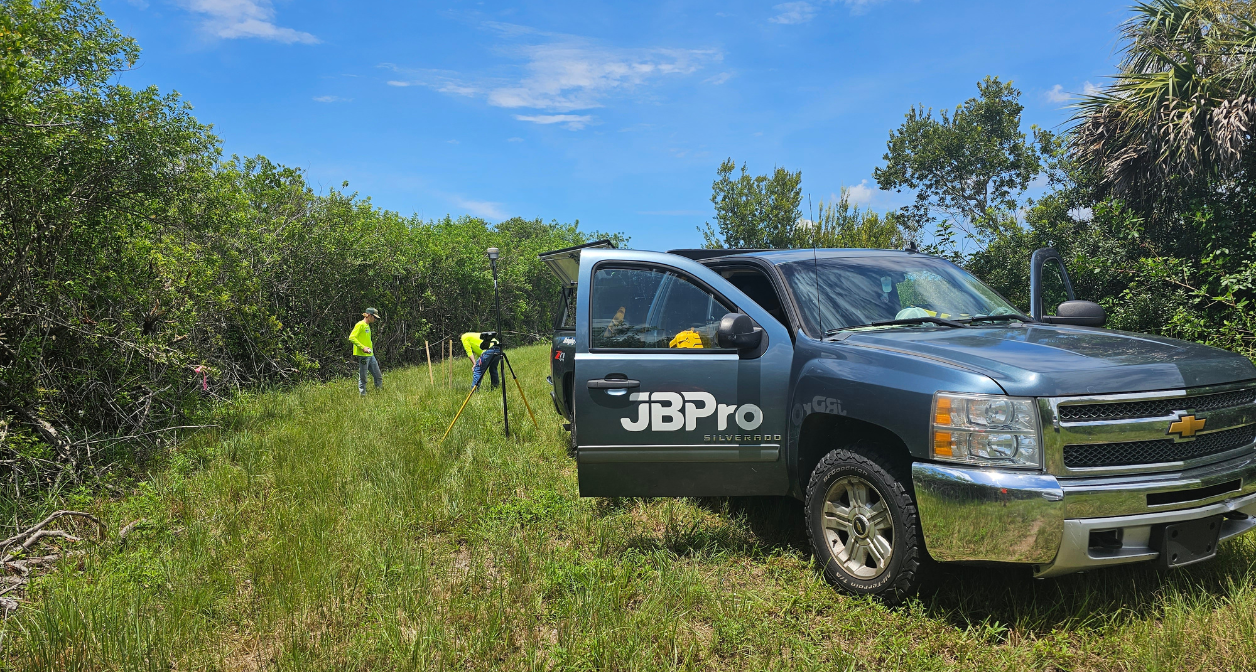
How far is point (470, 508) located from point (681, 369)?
215 cm

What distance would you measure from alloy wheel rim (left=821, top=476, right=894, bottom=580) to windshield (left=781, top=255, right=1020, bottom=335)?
2.88 feet

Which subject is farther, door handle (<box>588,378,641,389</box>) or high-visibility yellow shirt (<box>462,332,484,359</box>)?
high-visibility yellow shirt (<box>462,332,484,359</box>)

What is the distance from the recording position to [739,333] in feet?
11.6

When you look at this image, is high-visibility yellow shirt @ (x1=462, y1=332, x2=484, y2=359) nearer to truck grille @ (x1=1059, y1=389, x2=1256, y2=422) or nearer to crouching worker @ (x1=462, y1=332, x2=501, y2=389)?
crouching worker @ (x1=462, y1=332, x2=501, y2=389)

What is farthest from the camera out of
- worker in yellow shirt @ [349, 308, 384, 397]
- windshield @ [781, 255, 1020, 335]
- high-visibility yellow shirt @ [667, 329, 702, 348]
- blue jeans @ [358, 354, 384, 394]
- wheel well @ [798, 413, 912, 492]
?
blue jeans @ [358, 354, 384, 394]

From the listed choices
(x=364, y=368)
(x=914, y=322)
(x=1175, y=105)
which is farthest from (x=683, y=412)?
(x=1175, y=105)

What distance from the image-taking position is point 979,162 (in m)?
32.9

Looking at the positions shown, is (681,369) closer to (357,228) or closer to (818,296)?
(818,296)

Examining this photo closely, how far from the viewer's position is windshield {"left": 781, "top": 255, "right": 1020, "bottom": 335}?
12.5 ft

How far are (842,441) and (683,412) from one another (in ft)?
2.86

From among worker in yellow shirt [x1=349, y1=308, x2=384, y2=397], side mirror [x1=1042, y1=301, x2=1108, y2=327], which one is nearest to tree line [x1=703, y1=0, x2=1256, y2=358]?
side mirror [x1=1042, y1=301, x2=1108, y2=327]

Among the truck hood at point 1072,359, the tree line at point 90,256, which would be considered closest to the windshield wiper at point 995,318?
the truck hood at point 1072,359

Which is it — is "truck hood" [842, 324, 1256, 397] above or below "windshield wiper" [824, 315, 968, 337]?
below

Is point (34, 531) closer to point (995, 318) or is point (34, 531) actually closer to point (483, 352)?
point (483, 352)
